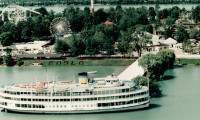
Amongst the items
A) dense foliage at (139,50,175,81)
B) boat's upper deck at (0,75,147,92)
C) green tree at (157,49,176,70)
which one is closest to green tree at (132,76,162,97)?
boat's upper deck at (0,75,147,92)

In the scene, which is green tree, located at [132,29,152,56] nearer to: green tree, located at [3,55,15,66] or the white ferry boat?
green tree, located at [3,55,15,66]

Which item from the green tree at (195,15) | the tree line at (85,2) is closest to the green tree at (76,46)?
the green tree at (195,15)

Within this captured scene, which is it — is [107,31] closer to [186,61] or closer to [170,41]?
[170,41]

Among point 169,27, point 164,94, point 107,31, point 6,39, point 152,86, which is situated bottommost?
point 164,94

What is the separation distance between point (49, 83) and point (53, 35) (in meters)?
30.2

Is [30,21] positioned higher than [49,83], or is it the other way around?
[30,21]

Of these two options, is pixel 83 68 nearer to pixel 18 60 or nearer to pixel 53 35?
pixel 18 60

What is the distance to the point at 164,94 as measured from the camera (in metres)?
32.4

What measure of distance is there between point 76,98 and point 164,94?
729 centimetres

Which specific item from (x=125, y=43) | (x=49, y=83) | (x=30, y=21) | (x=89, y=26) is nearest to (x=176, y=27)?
(x=89, y=26)

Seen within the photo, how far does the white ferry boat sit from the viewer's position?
27.7 metres

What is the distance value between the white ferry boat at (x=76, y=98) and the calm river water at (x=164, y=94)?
1.35 ft

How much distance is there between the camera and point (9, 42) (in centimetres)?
5391

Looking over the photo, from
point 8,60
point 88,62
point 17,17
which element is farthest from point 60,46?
point 17,17
